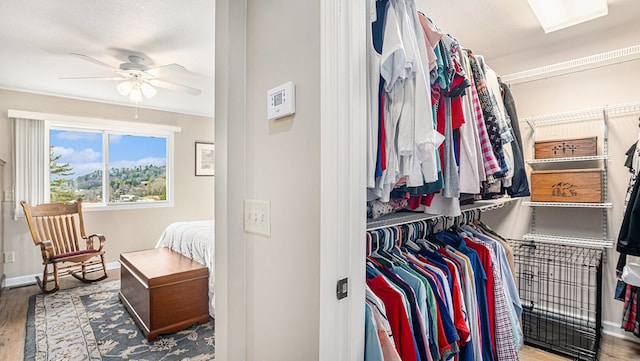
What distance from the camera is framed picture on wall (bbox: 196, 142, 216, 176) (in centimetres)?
525

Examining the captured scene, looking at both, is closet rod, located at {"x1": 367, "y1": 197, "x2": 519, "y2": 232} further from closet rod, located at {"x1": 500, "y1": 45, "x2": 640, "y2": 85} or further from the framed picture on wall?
the framed picture on wall

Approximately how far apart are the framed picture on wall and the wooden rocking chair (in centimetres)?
168

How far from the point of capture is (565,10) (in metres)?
2.03

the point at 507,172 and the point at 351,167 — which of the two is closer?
the point at 351,167

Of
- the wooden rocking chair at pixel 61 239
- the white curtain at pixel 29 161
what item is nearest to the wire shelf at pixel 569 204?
the wooden rocking chair at pixel 61 239

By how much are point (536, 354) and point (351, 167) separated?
2.31m

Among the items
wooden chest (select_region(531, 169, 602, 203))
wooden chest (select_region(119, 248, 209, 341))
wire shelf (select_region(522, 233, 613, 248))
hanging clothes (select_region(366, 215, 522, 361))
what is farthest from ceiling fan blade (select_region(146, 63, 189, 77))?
wire shelf (select_region(522, 233, 613, 248))

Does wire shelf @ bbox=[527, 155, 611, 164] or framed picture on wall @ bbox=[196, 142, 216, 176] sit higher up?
framed picture on wall @ bbox=[196, 142, 216, 176]

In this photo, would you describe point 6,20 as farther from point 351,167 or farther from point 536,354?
point 536,354

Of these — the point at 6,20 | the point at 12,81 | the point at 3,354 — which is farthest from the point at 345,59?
the point at 12,81

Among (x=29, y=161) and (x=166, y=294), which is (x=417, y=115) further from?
(x=29, y=161)

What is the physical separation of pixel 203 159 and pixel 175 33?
3.12 meters

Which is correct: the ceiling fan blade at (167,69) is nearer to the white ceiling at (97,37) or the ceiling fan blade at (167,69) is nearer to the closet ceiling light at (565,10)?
the white ceiling at (97,37)

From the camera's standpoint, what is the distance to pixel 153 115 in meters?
4.74
